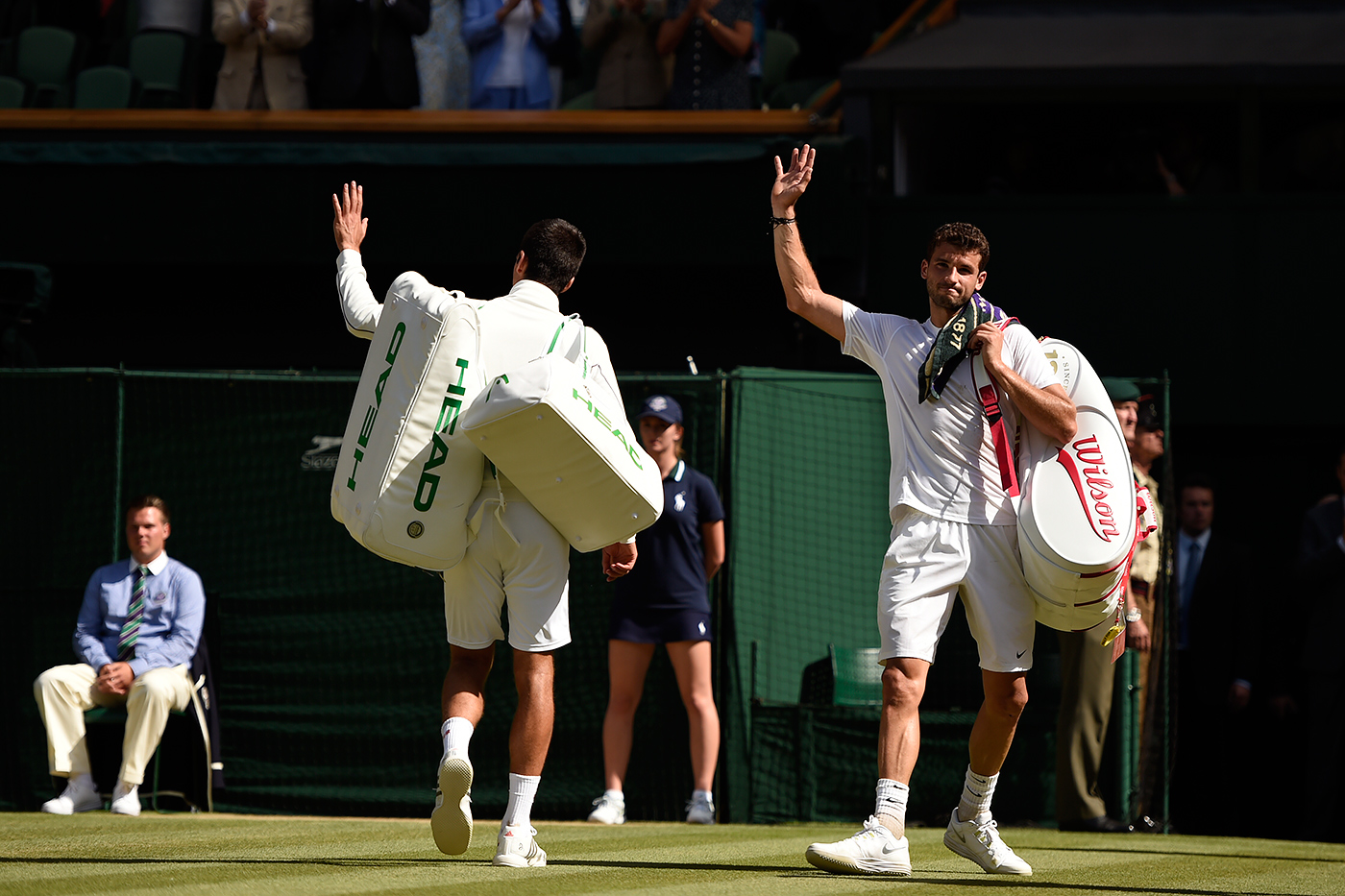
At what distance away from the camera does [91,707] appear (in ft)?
28.5

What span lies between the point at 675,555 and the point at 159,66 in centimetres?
734

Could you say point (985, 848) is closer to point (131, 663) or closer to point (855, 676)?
point (855, 676)

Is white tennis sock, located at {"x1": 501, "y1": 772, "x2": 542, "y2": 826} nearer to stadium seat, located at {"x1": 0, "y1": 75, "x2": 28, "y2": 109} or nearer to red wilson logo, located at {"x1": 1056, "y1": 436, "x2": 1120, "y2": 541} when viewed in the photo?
red wilson logo, located at {"x1": 1056, "y1": 436, "x2": 1120, "y2": 541}

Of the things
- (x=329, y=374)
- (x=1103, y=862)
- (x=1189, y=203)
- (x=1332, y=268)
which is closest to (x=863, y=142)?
(x=1189, y=203)

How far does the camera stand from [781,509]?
918 cm

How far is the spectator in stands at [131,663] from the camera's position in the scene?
8461mm

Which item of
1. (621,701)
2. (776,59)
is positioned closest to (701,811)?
(621,701)

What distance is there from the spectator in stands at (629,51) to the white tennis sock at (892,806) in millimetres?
7966

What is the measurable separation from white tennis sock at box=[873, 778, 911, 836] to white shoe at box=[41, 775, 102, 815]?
16.5ft

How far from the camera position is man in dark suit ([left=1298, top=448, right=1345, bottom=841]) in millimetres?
9133

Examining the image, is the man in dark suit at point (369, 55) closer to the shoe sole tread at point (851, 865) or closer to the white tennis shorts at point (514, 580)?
the white tennis shorts at point (514, 580)

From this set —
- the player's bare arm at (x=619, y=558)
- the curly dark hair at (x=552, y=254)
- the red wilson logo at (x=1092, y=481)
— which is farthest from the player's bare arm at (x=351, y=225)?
the red wilson logo at (x=1092, y=481)

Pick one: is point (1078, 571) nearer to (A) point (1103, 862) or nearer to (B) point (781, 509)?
(A) point (1103, 862)

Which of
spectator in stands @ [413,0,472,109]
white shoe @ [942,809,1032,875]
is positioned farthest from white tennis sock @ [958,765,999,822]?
spectator in stands @ [413,0,472,109]
